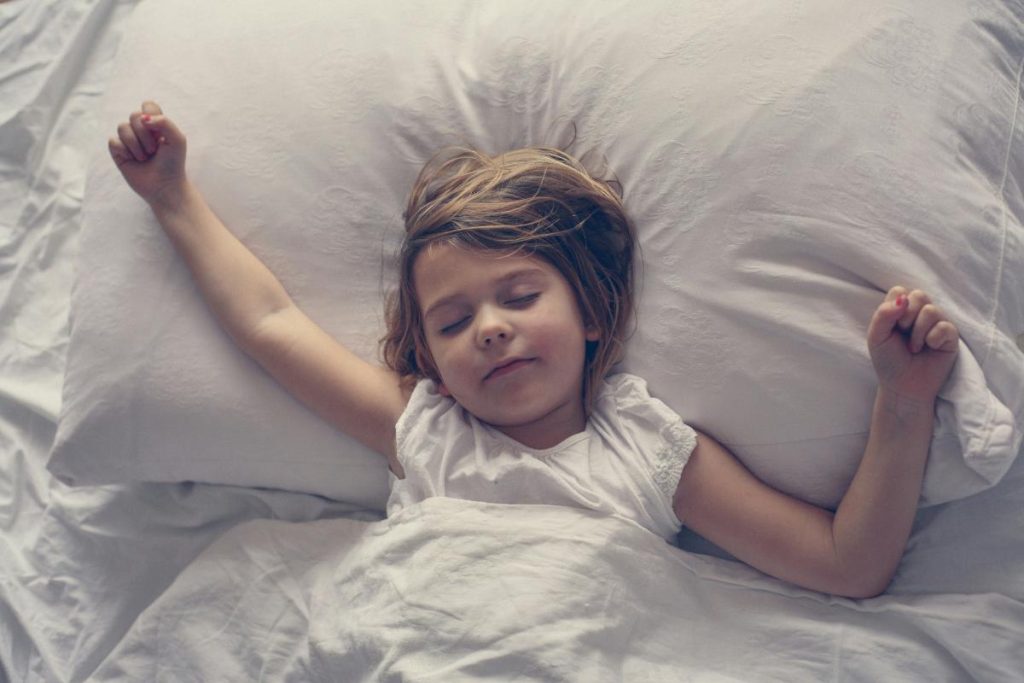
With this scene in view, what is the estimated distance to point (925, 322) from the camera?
0.89 metres

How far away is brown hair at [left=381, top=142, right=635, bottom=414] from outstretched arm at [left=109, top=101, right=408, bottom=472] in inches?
3.8

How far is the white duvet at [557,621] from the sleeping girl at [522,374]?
37mm

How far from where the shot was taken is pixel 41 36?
144 cm

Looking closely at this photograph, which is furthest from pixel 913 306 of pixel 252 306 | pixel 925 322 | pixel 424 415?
pixel 252 306

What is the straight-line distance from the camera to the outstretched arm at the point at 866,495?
90 centimetres

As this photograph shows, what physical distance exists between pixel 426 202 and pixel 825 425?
48 cm

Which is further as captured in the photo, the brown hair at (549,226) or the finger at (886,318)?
the brown hair at (549,226)

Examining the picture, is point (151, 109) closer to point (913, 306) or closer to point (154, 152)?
point (154, 152)

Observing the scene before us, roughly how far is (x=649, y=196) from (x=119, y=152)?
1.95ft

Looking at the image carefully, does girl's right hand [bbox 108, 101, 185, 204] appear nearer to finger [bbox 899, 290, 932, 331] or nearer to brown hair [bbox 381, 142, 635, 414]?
brown hair [bbox 381, 142, 635, 414]

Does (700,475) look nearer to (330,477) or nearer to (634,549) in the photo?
(634,549)

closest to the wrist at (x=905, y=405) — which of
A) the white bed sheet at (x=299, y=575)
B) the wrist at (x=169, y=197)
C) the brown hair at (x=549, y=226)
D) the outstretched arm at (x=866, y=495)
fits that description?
the outstretched arm at (x=866, y=495)

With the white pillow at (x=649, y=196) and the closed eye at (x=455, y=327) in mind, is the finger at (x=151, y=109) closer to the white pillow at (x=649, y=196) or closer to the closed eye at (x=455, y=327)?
the white pillow at (x=649, y=196)

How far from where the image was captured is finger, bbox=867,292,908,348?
34.9 inches
